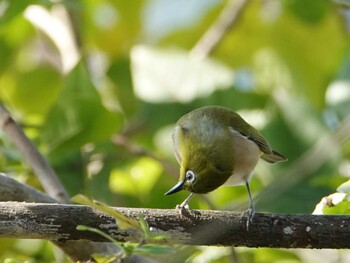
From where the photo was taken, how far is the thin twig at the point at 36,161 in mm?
1386

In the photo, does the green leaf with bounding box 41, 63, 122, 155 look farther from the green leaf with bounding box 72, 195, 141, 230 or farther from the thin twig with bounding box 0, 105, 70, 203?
the green leaf with bounding box 72, 195, 141, 230

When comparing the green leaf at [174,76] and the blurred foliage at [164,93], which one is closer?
the blurred foliage at [164,93]

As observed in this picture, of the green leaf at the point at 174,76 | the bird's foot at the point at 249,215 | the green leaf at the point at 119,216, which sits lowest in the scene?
the bird's foot at the point at 249,215

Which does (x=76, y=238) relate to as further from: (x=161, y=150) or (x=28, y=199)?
(x=161, y=150)

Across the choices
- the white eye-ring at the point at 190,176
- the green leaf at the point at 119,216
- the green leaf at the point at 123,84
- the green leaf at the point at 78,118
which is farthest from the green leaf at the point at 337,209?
the green leaf at the point at 123,84

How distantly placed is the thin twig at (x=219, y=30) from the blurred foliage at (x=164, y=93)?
0.12ft

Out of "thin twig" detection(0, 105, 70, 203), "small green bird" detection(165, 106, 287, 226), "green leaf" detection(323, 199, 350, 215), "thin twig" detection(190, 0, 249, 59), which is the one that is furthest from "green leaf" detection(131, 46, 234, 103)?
"green leaf" detection(323, 199, 350, 215)

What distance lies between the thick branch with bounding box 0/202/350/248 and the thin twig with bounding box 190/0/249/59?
56.1 inches

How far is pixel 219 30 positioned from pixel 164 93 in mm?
419

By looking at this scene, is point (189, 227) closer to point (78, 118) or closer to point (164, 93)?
point (78, 118)

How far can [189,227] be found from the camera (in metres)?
1.12

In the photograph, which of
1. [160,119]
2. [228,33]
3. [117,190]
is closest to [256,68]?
[228,33]

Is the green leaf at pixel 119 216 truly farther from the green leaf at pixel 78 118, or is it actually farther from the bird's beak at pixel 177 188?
the green leaf at pixel 78 118

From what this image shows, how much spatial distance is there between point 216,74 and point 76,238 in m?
1.21
